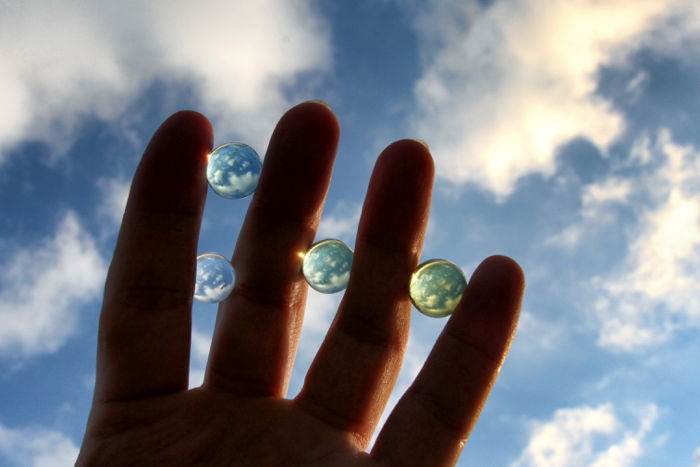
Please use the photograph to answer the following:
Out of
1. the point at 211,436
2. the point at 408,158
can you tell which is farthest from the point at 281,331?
the point at 408,158

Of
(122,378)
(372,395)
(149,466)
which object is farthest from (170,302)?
(372,395)

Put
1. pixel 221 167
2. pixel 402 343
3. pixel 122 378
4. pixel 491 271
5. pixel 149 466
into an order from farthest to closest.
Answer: pixel 221 167
pixel 402 343
pixel 491 271
pixel 122 378
pixel 149 466

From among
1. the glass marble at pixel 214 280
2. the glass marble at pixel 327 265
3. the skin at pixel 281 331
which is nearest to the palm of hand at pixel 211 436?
the skin at pixel 281 331

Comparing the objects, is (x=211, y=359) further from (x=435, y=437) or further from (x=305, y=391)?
(x=435, y=437)

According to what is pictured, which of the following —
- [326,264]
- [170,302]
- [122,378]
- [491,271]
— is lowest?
[122,378]

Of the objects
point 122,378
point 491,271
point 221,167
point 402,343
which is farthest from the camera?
point 221,167

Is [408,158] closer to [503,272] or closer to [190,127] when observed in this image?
[503,272]

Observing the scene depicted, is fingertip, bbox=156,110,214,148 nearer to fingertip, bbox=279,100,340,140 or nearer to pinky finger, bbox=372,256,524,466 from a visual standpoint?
fingertip, bbox=279,100,340,140
